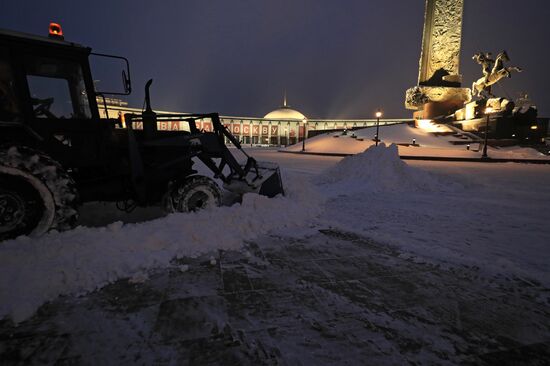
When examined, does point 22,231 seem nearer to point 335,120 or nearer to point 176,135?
point 176,135

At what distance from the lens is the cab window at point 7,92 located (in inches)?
141

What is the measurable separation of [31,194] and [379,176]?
791 cm

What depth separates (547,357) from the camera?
1.85 metres

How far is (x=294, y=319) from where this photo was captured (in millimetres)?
2213

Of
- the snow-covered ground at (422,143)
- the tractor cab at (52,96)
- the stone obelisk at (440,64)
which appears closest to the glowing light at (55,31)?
the tractor cab at (52,96)

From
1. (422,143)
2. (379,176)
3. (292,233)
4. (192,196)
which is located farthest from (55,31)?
(422,143)

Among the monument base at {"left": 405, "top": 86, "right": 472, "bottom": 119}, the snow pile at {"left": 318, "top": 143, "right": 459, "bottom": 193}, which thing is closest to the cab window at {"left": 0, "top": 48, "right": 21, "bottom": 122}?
the snow pile at {"left": 318, "top": 143, "right": 459, "bottom": 193}

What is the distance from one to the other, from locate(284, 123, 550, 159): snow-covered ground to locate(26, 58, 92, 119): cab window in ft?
76.5

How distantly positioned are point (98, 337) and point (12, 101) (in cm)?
334

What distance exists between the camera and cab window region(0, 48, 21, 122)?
141 inches

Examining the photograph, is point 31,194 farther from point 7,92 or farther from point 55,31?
point 55,31

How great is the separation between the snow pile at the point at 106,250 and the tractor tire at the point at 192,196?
389mm

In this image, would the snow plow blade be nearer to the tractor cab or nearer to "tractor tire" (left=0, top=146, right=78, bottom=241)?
the tractor cab

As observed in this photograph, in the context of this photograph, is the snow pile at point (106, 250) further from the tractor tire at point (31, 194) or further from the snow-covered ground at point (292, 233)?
the tractor tire at point (31, 194)
